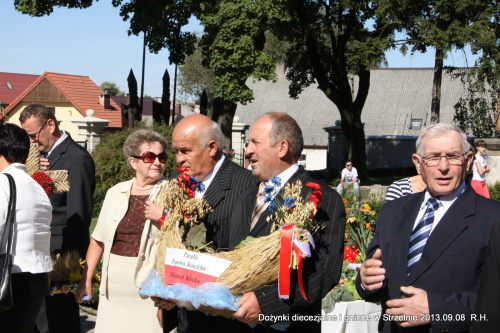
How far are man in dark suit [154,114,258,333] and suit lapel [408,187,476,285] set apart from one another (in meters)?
1.34

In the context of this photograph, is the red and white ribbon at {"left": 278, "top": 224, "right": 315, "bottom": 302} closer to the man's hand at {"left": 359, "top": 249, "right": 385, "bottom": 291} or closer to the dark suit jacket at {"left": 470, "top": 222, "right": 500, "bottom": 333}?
the man's hand at {"left": 359, "top": 249, "right": 385, "bottom": 291}

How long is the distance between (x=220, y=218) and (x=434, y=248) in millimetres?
1474

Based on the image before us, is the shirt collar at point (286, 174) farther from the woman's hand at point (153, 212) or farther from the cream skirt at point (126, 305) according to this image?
the cream skirt at point (126, 305)

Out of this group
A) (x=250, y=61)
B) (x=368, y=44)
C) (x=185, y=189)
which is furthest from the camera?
(x=368, y=44)

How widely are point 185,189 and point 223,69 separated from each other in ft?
57.5

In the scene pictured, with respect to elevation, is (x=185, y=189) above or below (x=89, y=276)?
above

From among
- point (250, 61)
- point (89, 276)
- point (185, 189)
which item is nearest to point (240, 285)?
point (185, 189)

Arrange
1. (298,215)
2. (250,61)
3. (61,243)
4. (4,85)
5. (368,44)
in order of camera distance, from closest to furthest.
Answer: (298,215) → (61,243) → (250,61) → (368,44) → (4,85)

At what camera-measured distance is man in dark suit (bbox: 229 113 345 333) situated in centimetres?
333

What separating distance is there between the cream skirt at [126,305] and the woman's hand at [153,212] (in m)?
0.48

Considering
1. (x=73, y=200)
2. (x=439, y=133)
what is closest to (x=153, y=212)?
(x=73, y=200)

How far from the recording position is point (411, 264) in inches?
131

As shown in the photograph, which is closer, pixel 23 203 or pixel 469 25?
pixel 23 203

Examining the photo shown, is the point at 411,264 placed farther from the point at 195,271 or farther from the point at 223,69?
the point at 223,69
